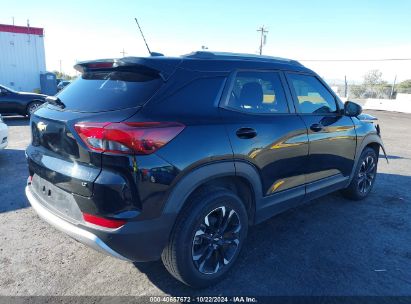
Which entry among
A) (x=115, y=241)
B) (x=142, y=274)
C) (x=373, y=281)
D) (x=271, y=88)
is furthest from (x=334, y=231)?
(x=115, y=241)

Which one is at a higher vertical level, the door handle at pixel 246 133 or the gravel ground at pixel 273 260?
the door handle at pixel 246 133

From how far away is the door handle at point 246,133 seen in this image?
277 cm

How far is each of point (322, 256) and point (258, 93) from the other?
1.70m

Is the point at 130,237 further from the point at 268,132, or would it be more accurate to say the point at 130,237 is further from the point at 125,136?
the point at 268,132

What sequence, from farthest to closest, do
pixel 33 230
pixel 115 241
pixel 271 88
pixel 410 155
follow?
pixel 410 155
pixel 33 230
pixel 271 88
pixel 115 241

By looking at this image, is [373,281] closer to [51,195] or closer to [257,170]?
[257,170]

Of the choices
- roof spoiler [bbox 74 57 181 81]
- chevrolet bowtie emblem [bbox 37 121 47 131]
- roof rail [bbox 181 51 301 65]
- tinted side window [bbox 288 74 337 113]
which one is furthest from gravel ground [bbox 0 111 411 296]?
roof rail [bbox 181 51 301 65]

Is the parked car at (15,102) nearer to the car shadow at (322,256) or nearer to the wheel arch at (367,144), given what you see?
the car shadow at (322,256)

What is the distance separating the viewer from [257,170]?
9.70 feet

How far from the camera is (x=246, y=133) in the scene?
2.82 m

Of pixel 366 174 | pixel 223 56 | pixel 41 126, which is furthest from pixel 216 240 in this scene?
pixel 366 174

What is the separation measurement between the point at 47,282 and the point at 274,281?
191 cm

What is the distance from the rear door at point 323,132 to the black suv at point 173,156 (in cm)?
8

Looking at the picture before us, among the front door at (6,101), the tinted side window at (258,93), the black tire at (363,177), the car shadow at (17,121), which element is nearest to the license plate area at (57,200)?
the tinted side window at (258,93)
